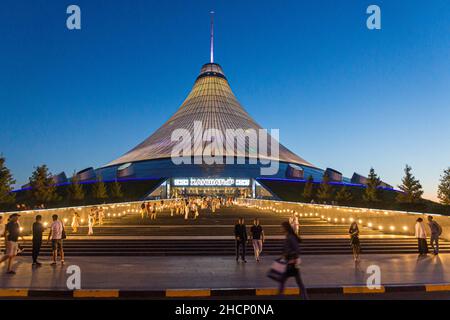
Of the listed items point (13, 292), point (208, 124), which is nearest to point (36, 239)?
point (13, 292)

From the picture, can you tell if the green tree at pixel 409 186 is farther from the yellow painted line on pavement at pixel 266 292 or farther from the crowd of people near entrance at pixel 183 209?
the yellow painted line on pavement at pixel 266 292

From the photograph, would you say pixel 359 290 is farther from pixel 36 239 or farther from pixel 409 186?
pixel 409 186

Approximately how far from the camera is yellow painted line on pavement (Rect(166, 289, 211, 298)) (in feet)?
23.1

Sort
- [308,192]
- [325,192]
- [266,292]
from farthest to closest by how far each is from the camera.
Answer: [308,192] < [325,192] < [266,292]

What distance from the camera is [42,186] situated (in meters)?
42.9

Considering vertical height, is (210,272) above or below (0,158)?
below

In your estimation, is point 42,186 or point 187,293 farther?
point 42,186

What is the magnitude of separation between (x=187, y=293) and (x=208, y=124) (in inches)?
2583

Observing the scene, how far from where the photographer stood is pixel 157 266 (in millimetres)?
9852

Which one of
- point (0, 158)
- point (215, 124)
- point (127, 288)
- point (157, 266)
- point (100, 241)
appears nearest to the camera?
point (127, 288)
